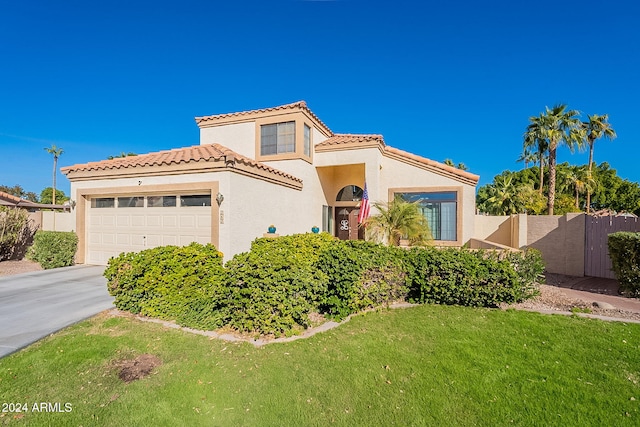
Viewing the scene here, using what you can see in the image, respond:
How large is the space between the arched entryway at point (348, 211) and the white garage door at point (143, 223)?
864 cm

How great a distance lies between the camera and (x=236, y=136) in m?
13.8

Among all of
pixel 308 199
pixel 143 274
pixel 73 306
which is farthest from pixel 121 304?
pixel 308 199

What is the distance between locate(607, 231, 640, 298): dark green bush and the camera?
23.1 ft

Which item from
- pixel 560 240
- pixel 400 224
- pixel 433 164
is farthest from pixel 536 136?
pixel 400 224

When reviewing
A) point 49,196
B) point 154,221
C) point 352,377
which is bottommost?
point 352,377

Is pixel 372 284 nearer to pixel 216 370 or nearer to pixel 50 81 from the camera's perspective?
pixel 216 370

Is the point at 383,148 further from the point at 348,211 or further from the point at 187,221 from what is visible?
the point at 187,221

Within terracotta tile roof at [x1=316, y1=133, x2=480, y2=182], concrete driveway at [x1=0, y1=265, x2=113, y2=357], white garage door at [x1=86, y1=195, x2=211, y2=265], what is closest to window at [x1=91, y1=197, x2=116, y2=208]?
white garage door at [x1=86, y1=195, x2=211, y2=265]

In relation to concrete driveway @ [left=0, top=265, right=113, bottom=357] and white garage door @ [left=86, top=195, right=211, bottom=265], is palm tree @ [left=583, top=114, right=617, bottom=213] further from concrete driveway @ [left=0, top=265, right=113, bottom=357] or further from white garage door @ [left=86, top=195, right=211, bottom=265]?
concrete driveway @ [left=0, top=265, right=113, bottom=357]

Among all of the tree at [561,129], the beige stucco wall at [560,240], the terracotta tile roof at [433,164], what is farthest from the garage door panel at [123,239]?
the tree at [561,129]

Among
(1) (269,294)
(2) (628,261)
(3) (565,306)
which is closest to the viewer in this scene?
(1) (269,294)

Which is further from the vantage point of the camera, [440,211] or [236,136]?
[236,136]

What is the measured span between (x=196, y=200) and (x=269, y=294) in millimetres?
6138

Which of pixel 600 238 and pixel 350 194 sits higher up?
pixel 350 194
